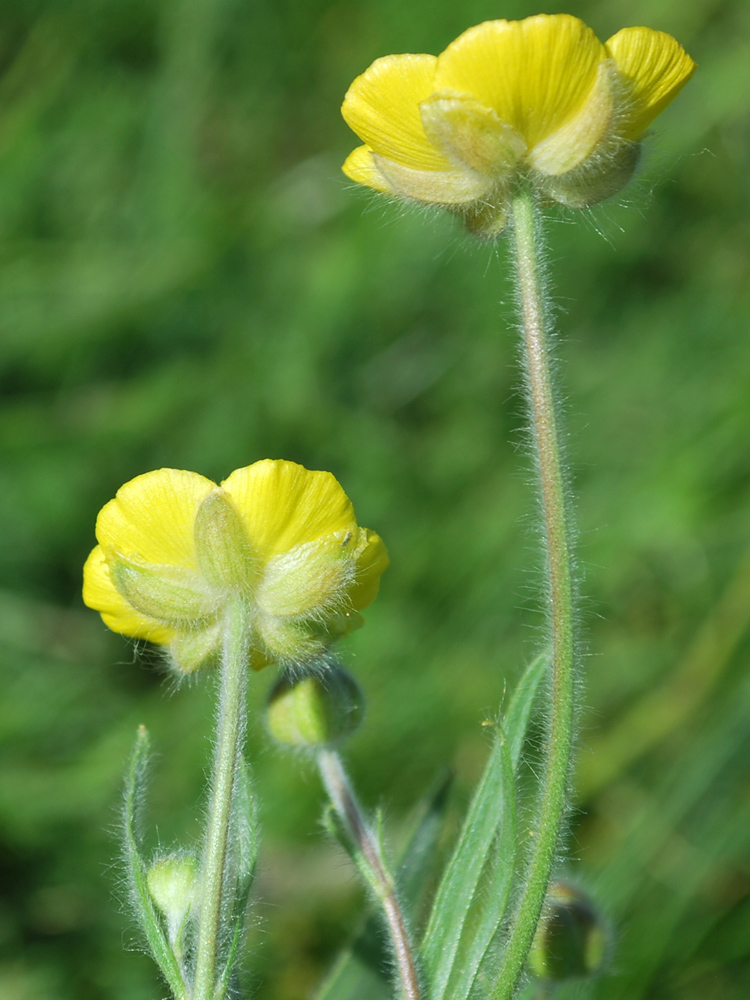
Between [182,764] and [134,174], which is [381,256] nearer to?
[134,174]

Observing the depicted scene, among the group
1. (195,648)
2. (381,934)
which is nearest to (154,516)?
(195,648)

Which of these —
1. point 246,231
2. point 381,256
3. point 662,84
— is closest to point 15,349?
point 246,231

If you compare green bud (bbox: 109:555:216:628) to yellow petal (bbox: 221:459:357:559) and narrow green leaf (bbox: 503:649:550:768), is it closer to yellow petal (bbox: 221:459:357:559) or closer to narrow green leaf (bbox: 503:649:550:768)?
yellow petal (bbox: 221:459:357:559)

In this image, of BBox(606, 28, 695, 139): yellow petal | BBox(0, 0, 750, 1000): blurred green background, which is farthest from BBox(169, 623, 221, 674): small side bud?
Result: BBox(0, 0, 750, 1000): blurred green background

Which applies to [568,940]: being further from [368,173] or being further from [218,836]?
[368,173]

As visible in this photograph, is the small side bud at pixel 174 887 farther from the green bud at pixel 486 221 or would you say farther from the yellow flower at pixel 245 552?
the green bud at pixel 486 221

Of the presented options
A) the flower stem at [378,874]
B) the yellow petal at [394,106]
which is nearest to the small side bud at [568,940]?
the flower stem at [378,874]
